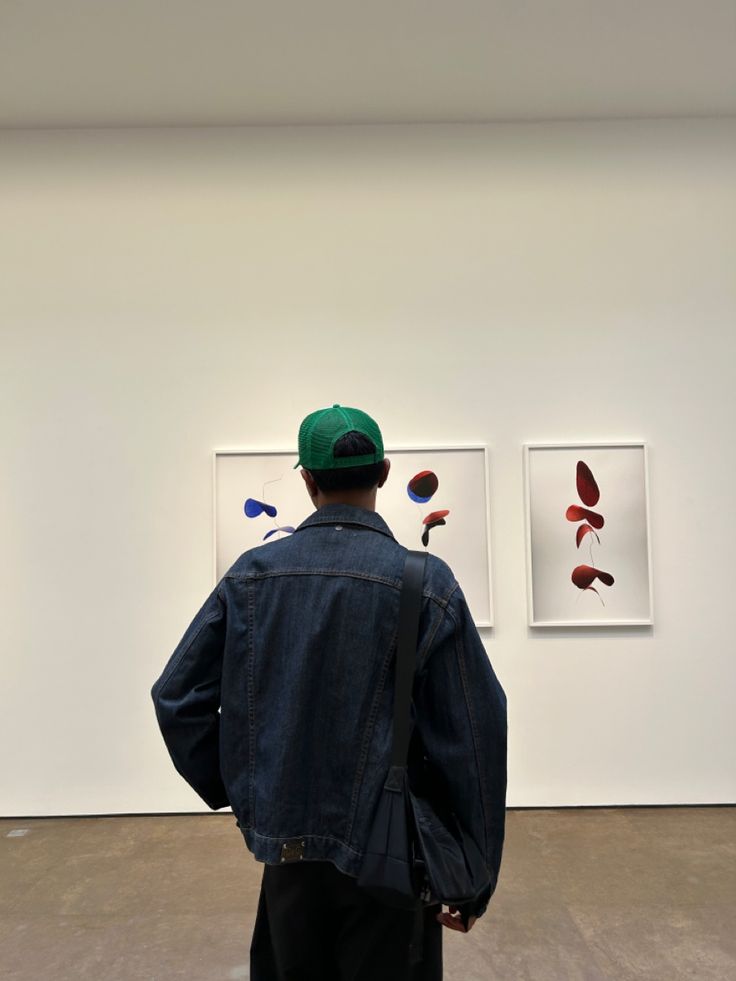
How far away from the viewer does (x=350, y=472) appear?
2146 millimetres

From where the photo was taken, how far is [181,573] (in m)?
6.02

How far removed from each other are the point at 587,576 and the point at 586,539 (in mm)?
240

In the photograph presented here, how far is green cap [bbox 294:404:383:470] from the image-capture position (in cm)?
213

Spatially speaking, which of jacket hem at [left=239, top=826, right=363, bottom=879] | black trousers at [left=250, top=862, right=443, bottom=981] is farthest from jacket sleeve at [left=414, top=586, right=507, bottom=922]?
jacket hem at [left=239, top=826, right=363, bottom=879]

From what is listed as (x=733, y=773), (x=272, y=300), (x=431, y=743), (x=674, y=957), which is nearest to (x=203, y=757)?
(x=431, y=743)

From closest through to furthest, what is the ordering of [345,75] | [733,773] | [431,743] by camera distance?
[431,743], [345,75], [733,773]

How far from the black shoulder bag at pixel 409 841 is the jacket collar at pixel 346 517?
16cm

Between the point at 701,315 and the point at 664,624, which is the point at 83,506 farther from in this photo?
the point at 701,315

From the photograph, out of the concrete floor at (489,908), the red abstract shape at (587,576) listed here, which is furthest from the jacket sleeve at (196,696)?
the red abstract shape at (587,576)

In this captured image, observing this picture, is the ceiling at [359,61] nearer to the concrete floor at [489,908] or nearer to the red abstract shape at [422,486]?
the red abstract shape at [422,486]

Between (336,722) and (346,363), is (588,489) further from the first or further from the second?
(336,722)

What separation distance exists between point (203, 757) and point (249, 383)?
162 inches

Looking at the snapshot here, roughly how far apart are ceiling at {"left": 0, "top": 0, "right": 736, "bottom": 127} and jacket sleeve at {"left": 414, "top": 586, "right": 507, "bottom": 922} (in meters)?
4.04

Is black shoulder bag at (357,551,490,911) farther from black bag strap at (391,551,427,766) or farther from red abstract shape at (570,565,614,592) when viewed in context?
red abstract shape at (570,565,614,592)
